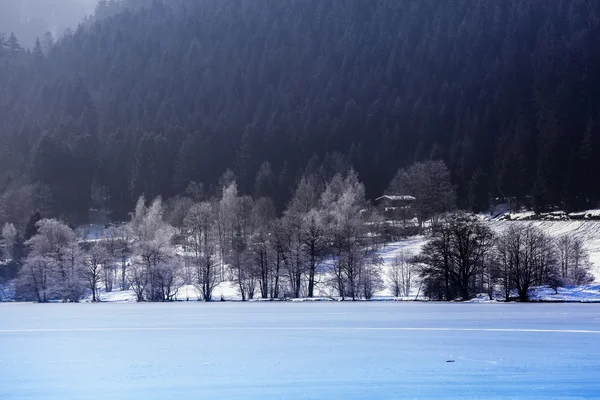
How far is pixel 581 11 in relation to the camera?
17988 cm

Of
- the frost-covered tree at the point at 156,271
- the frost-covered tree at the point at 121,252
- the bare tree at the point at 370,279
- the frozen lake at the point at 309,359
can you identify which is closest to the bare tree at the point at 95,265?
the frost-covered tree at the point at 121,252

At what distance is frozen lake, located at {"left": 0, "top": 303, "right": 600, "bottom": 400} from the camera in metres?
18.9

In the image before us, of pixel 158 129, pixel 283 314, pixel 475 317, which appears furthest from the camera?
pixel 158 129

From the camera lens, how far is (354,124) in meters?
168

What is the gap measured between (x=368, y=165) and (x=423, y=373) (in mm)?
127393

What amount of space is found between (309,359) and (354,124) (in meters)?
146

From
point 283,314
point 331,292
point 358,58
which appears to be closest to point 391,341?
point 283,314

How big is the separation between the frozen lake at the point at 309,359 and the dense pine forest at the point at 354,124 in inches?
3295

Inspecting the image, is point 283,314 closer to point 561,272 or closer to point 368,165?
point 561,272

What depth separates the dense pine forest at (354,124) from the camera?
438 feet

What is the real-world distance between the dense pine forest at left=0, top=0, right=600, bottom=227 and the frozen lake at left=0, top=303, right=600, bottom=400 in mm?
83703

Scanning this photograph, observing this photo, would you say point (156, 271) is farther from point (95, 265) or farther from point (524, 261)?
point (524, 261)

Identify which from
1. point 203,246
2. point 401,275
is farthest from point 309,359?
point 203,246

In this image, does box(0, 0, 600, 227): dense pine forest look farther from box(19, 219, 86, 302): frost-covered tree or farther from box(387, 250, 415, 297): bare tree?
Answer: box(19, 219, 86, 302): frost-covered tree
